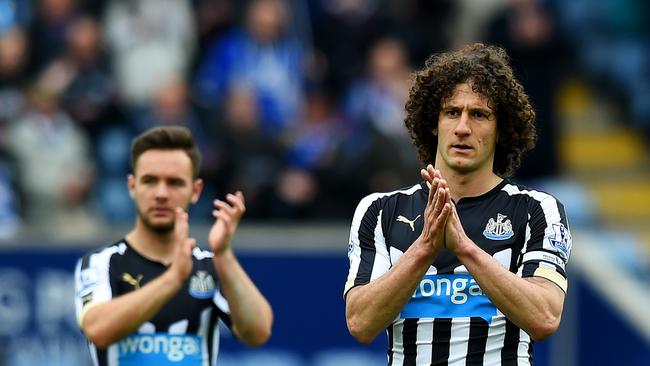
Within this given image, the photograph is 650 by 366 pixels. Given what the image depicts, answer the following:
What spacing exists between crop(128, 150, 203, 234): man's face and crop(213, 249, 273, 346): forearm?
1.34ft

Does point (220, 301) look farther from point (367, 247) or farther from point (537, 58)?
point (537, 58)

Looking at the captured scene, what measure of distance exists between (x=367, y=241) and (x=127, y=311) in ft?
4.32

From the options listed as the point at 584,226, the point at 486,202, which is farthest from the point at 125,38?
the point at 486,202

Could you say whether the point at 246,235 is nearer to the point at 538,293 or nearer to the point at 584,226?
the point at 584,226

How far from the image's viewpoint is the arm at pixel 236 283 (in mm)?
6832

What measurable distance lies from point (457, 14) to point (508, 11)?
1.72 m

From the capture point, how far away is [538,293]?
5816 millimetres

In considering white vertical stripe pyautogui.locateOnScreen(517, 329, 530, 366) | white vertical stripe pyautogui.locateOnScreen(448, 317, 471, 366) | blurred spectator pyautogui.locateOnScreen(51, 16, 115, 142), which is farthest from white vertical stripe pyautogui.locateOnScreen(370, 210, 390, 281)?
blurred spectator pyautogui.locateOnScreen(51, 16, 115, 142)

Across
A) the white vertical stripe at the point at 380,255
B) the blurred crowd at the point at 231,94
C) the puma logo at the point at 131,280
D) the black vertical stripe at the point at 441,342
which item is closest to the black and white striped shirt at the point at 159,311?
the puma logo at the point at 131,280

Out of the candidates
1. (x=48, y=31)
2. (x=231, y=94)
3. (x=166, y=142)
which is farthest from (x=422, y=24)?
(x=166, y=142)

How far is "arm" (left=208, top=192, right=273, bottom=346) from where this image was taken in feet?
22.4

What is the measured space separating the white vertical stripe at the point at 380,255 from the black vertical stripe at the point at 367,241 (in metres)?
0.01

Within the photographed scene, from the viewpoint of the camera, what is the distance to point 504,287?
18.8 feet

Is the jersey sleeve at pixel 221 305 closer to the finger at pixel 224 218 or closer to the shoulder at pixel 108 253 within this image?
the shoulder at pixel 108 253
